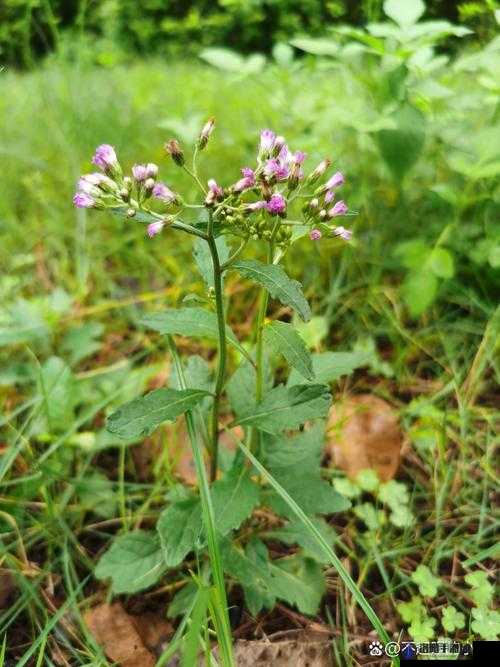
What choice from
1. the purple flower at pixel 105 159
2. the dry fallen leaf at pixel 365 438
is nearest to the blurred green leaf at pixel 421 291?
the dry fallen leaf at pixel 365 438

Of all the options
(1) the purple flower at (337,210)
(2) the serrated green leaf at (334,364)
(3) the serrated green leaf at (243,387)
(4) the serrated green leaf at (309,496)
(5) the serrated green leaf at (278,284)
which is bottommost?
(4) the serrated green leaf at (309,496)

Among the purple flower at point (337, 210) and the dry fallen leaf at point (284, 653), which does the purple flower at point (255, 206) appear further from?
the dry fallen leaf at point (284, 653)

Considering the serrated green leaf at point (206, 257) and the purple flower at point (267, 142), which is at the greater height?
the purple flower at point (267, 142)

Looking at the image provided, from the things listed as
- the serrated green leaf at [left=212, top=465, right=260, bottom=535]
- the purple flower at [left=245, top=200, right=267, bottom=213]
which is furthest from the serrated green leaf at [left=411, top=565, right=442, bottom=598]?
the purple flower at [left=245, top=200, right=267, bottom=213]

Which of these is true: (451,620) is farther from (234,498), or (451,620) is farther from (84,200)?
(84,200)

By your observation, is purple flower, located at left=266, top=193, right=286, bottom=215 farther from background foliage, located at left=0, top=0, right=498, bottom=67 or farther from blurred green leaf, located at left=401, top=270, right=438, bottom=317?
background foliage, located at left=0, top=0, right=498, bottom=67

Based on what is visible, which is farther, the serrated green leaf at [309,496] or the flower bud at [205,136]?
the serrated green leaf at [309,496]

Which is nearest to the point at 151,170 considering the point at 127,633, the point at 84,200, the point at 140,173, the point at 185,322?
the point at 140,173

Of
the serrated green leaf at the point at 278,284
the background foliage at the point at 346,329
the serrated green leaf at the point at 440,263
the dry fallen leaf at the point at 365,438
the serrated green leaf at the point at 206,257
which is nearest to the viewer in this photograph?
the serrated green leaf at the point at 278,284
